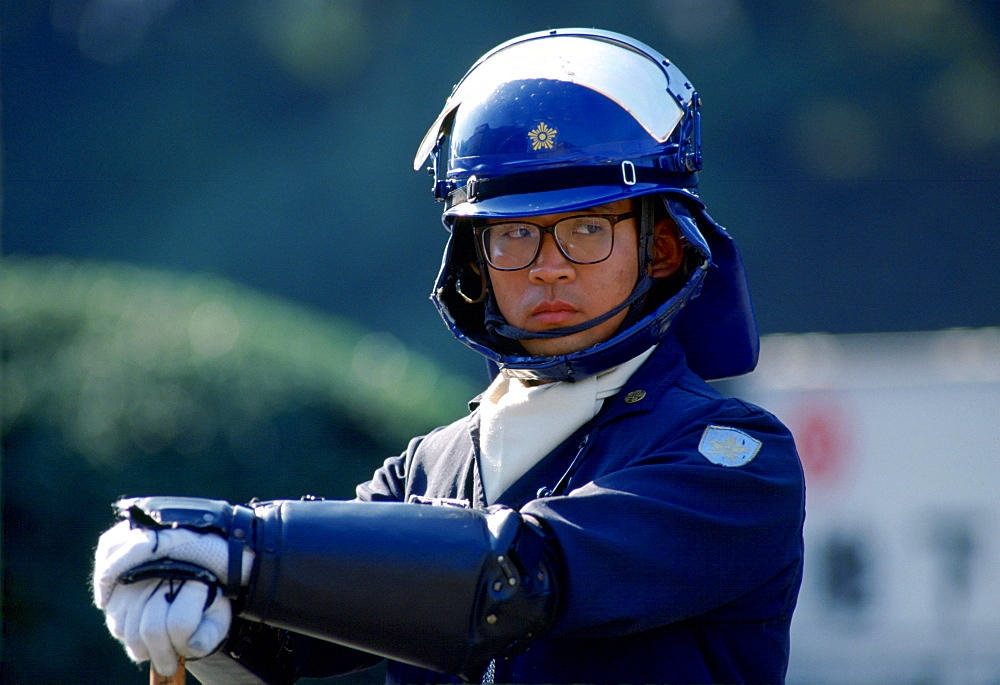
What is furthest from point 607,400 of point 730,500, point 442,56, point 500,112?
point 442,56

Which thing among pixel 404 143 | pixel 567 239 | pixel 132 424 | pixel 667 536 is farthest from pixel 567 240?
pixel 404 143

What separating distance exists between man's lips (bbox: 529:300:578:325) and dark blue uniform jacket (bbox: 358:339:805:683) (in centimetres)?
19

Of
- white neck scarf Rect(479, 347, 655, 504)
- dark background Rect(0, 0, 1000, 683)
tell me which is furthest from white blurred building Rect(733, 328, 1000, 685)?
dark background Rect(0, 0, 1000, 683)

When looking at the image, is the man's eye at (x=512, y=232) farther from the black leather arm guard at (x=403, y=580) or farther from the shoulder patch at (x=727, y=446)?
the black leather arm guard at (x=403, y=580)

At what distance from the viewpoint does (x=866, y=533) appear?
6406 millimetres

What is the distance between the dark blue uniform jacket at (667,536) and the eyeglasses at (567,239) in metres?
0.27

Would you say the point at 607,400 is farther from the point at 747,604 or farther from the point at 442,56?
the point at 442,56

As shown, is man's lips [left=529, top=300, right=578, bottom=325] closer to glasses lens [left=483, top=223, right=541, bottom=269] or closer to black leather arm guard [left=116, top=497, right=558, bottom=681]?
glasses lens [left=483, top=223, right=541, bottom=269]

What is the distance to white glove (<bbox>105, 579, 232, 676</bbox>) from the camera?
1.87m

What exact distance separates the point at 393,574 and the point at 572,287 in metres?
0.81

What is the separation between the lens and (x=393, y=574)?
2.02 metres

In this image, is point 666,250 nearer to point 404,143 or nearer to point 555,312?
point 555,312

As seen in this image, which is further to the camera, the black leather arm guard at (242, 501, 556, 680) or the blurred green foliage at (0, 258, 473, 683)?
the blurred green foliage at (0, 258, 473, 683)

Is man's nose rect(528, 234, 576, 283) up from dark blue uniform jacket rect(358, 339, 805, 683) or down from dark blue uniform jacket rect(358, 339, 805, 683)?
up
